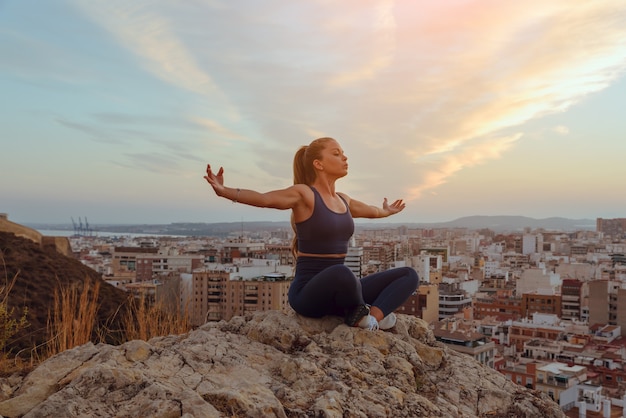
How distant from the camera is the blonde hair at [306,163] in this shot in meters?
3.49

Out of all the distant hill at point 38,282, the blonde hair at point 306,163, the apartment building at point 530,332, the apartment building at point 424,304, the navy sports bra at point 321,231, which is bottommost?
the apartment building at point 530,332

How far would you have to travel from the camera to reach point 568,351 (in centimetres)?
3136

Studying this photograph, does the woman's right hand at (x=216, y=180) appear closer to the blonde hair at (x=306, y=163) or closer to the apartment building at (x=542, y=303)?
the blonde hair at (x=306, y=163)

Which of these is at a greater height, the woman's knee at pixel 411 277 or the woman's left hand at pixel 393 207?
the woman's left hand at pixel 393 207

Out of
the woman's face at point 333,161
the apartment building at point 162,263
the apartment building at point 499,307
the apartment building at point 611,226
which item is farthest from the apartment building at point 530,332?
the apartment building at point 611,226

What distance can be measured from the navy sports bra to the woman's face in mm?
164

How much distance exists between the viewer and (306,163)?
3.52 m

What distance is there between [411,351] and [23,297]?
583 cm

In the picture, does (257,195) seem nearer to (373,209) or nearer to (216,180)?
(216,180)

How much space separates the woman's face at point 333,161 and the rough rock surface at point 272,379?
0.84m

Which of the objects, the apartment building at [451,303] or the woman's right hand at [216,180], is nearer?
the woman's right hand at [216,180]

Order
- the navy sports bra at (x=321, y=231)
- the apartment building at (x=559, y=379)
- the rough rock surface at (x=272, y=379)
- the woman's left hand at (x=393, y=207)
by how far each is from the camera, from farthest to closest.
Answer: the apartment building at (x=559, y=379) → the woman's left hand at (x=393, y=207) → the navy sports bra at (x=321, y=231) → the rough rock surface at (x=272, y=379)

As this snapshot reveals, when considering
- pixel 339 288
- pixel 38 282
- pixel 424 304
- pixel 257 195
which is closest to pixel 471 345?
pixel 424 304

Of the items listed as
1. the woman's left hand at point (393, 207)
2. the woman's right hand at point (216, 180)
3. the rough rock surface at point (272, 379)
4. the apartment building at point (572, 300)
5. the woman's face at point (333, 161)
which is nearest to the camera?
the rough rock surface at point (272, 379)
